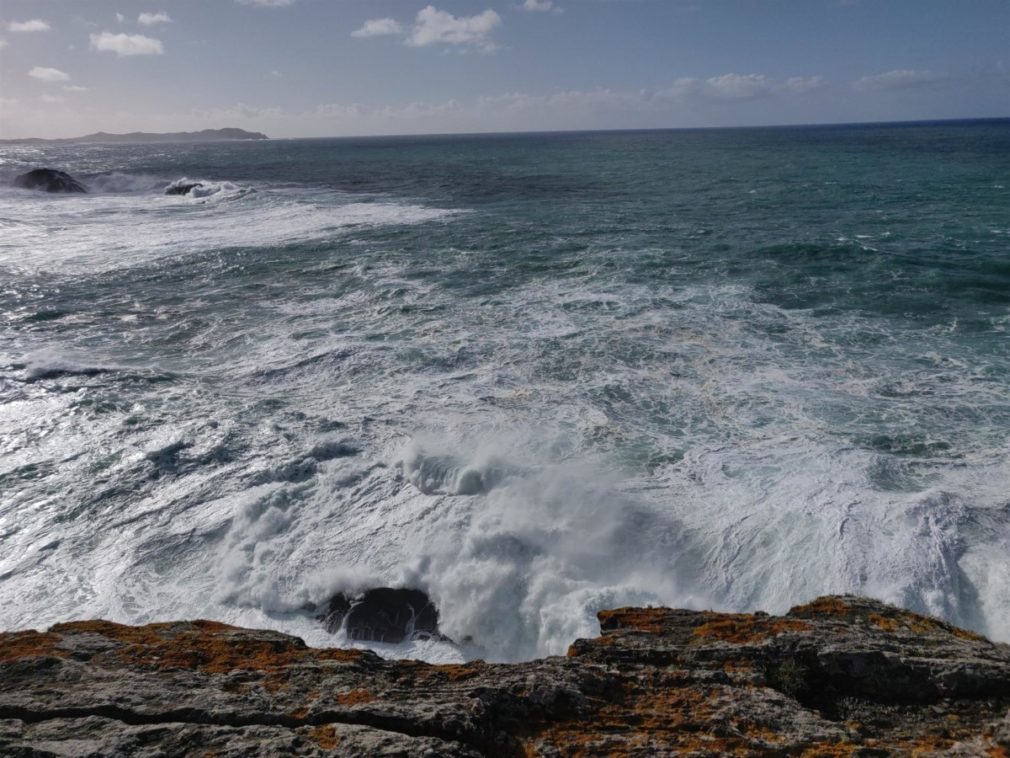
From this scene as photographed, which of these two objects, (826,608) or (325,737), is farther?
(826,608)

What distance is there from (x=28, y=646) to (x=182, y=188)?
64336mm

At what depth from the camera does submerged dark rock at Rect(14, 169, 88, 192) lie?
209ft

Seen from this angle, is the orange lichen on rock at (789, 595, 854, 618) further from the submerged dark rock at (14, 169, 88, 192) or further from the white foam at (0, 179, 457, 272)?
the submerged dark rock at (14, 169, 88, 192)

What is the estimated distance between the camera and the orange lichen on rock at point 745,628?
5.43 meters

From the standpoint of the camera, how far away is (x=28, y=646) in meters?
5.50

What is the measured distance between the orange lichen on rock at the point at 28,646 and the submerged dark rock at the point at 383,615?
149 inches

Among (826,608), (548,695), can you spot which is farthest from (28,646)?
(826,608)

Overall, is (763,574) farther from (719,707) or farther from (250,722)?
(250,722)

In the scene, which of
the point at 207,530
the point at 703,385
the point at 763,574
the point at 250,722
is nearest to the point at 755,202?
the point at 703,385

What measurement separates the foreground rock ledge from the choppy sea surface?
3.41 metres

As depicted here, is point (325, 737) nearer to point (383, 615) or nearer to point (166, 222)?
point (383, 615)

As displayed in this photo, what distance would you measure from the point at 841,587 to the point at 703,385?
6.57m

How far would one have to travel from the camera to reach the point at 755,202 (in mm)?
42406

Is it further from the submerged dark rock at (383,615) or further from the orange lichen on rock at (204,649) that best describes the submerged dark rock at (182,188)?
the orange lichen on rock at (204,649)
